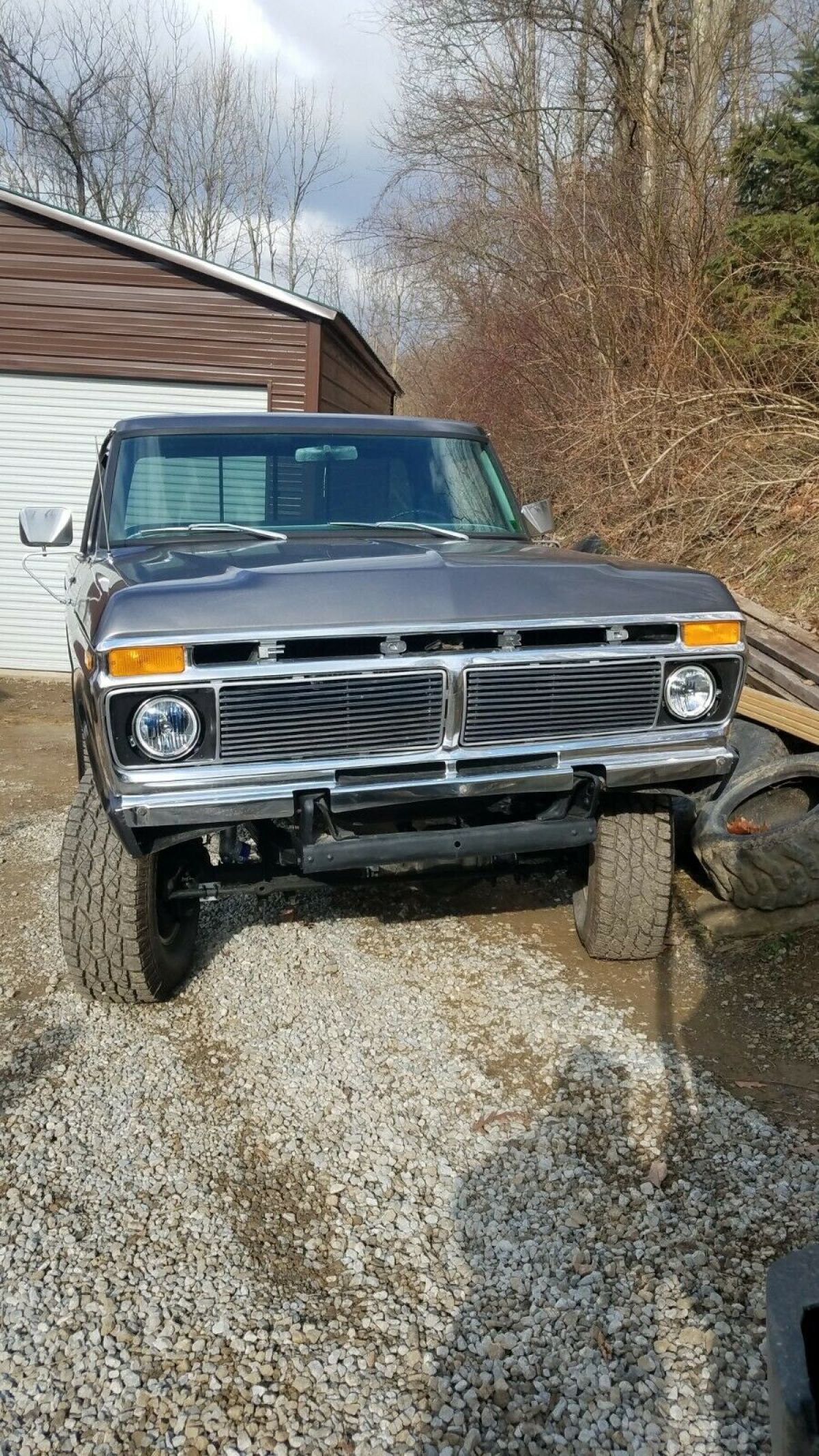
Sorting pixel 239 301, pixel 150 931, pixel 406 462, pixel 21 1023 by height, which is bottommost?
pixel 21 1023

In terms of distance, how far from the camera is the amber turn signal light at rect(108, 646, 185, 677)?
8.40ft

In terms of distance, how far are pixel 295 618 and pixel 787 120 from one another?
862 cm

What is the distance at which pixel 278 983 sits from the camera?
3.66 metres

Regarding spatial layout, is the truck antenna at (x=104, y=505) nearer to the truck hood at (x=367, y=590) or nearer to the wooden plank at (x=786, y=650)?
the truck hood at (x=367, y=590)

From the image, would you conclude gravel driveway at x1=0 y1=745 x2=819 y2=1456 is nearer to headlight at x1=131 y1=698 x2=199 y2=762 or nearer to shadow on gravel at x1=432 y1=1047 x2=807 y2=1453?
shadow on gravel at x1=432 y1=1047 x2=807 y2=1453

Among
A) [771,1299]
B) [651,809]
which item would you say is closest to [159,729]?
[651,809]

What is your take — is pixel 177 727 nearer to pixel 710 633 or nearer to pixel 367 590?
pixel 367 590

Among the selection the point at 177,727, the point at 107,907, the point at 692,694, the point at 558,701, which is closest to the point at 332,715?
the point at 177,727

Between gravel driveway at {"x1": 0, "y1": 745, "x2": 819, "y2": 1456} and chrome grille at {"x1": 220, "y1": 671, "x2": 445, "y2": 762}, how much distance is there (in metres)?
1.05

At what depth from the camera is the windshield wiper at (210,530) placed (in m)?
3.55

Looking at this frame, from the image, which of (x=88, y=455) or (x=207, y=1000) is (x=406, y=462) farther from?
(x=88, y=455)

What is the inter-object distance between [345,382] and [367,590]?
937 cm

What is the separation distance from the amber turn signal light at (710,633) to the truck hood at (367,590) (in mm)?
45

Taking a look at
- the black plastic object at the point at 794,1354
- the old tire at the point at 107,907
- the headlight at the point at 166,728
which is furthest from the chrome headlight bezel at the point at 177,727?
the black plastic object at the point at 794,1354
